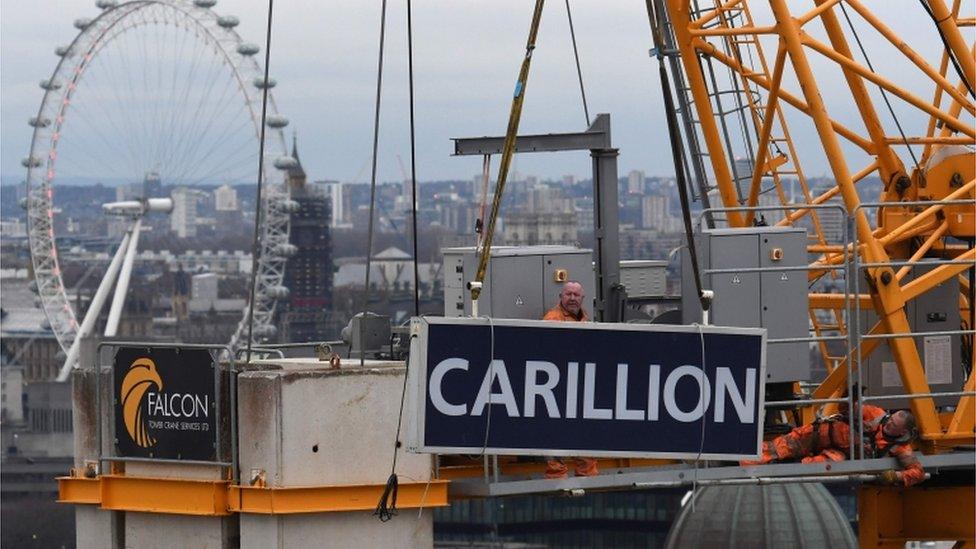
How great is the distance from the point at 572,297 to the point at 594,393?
1.56 meters

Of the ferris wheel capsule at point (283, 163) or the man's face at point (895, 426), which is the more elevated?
the ferris wheel capsule at point (283, 163)

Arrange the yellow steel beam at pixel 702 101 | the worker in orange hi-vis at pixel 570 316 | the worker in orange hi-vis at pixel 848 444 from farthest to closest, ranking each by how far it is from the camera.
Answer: the yellow steel beam at pixel 702 101, the worker in orange hi-vis at pixel 848 444, the worker in orange hi-vis at pixel 570 316

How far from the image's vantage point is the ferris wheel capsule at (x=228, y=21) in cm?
16738

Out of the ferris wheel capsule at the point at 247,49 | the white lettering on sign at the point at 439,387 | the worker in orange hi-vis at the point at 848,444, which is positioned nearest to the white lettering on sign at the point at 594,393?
the white lettering on sign at the point at 439,387

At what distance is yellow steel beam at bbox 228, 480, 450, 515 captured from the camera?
842 inches

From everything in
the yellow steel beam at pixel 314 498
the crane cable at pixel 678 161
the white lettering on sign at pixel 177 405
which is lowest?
the yellow steel beam at pixel 314 498

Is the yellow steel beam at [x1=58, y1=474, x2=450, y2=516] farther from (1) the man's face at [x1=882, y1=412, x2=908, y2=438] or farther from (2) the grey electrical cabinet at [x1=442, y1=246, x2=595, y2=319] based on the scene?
(1) the man's face at [x1=882, y1=412, x2=908, y2=438]

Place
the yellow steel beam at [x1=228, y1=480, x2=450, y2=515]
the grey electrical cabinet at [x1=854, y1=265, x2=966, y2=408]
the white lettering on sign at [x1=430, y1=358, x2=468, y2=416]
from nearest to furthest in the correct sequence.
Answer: the white lettering on sign at [x1=430, y1=358, x2=468, y2=416] < the yellow steel beam at [x1=228, y1=480, x2=450, y2=515] < the grey electrical cabinet at [x1=854, y1=265, x2=966, y2=408]

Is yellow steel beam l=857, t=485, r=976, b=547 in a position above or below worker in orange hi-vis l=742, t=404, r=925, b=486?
below

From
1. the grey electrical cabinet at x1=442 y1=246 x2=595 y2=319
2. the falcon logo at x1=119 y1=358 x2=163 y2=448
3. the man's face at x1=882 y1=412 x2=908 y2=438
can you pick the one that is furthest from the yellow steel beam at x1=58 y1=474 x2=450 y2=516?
the man's face at x1=882 y1=412 x2=908 y2=438

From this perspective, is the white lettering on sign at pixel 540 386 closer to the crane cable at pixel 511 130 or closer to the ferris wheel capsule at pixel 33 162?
the crane cable at pixel 511 130

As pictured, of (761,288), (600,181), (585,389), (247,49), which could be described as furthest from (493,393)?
(247,49)

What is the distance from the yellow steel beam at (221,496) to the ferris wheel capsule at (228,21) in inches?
5762

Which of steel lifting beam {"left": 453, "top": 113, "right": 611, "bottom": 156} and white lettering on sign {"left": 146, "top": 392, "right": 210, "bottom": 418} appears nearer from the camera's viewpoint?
white lettering on sign {"left": 146, "top": 392, "right": 210, "bottom": 418}
